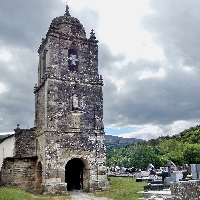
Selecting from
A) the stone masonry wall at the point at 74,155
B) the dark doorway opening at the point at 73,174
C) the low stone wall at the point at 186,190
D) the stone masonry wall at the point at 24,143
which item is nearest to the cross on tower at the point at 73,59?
the stone masonry wall at the point at 74,155

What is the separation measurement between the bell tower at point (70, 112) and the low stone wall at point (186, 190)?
13.9 metres

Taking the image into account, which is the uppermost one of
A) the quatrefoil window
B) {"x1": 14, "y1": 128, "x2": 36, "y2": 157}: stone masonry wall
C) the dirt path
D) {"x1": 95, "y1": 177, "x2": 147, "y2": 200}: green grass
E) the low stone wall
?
the quatrefoil window

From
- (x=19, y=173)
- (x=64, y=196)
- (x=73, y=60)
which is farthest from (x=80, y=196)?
(x=73, y=60)

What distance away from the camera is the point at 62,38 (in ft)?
67.4

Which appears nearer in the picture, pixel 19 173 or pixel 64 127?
pixel 64 127

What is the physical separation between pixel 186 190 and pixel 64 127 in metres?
14.6

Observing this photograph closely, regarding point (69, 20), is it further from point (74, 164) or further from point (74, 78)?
point (74, 164)

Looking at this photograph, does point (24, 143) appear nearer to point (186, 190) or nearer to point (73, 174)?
point (73, 174)

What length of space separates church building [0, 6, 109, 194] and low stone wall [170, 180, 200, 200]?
13895 millimetres

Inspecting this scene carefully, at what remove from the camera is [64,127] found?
61.6ft

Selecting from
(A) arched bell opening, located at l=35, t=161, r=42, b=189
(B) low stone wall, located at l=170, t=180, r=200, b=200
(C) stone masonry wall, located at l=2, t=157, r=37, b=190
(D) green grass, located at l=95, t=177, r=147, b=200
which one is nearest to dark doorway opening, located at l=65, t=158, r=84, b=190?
(A) arched bell opening, located at l=35, t=161, r=42, b=189

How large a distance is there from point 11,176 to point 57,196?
14.5ft

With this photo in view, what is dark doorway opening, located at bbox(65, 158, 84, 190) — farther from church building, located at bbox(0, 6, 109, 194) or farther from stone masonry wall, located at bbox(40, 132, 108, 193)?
stone masonry wall, located at bbox(40, 132, 108, 193)

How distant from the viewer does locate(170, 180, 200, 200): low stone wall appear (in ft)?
15.4
